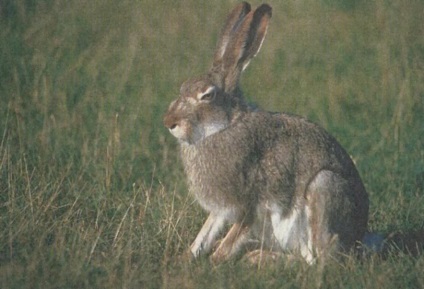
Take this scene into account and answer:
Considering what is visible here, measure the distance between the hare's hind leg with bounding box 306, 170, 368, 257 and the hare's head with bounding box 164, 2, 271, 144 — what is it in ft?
2.01

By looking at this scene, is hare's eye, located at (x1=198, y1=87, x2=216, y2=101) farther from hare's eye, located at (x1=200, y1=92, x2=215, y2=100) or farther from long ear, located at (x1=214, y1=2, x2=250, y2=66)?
long ear, located at (x1=214, y1=2, x2=250, y2=66)

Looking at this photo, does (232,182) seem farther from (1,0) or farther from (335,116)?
(1,0)

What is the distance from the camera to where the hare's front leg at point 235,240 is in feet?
19.4

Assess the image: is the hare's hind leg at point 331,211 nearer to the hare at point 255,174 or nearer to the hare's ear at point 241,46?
the hare at point 255,174

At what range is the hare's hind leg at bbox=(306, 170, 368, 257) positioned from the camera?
5809mm

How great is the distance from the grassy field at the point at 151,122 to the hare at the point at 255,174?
0.27 m

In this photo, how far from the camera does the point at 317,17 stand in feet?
34.4

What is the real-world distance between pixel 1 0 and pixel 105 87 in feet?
5.76

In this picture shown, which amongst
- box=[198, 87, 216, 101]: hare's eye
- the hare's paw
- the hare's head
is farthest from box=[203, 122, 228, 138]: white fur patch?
the hare's paw

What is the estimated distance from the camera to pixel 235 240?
5.95 m

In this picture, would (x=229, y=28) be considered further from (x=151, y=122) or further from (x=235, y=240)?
(x=151, y=122)

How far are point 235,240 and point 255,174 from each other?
0.38 meters

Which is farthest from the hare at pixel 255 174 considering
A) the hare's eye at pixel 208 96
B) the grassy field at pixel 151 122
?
the grassy field at pixel 151 122

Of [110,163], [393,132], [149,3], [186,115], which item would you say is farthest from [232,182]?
[149,3]
